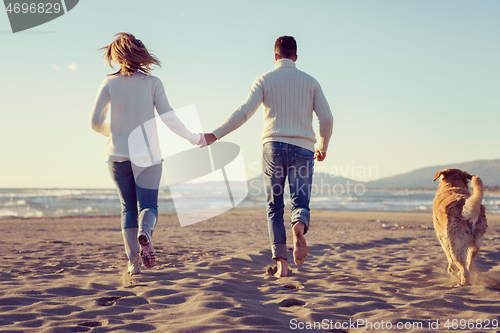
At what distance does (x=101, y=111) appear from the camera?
3.06 m

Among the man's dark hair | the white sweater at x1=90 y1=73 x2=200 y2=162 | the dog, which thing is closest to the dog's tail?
the dog

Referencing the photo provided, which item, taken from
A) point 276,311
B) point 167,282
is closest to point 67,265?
point 167,282

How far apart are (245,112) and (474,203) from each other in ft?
7.27

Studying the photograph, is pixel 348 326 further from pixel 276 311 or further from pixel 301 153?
pixel 301 153

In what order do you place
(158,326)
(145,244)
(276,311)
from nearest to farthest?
(158,326), (276,311), (145,244)

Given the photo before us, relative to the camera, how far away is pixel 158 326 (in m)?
2.04

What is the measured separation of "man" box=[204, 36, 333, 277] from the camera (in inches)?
131

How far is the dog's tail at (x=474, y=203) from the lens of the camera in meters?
3.06

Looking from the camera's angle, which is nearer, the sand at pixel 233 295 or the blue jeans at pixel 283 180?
the sand at pixel 233 295

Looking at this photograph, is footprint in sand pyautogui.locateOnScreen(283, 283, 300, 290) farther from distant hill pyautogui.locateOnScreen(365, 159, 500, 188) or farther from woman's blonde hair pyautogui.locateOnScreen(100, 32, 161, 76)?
distant hill pyautogui.locateOnScreen(365, 159, 500, 188)

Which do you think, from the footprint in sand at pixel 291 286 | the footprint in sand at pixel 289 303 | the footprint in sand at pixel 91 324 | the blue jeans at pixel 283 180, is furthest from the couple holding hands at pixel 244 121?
the footprint in sand at pixel 91 324

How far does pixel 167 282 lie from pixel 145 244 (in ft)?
1.55

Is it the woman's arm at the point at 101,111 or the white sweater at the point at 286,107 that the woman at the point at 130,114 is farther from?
the white sweater at the point at 286,107

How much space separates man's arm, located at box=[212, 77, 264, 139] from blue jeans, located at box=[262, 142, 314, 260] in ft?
1.14
